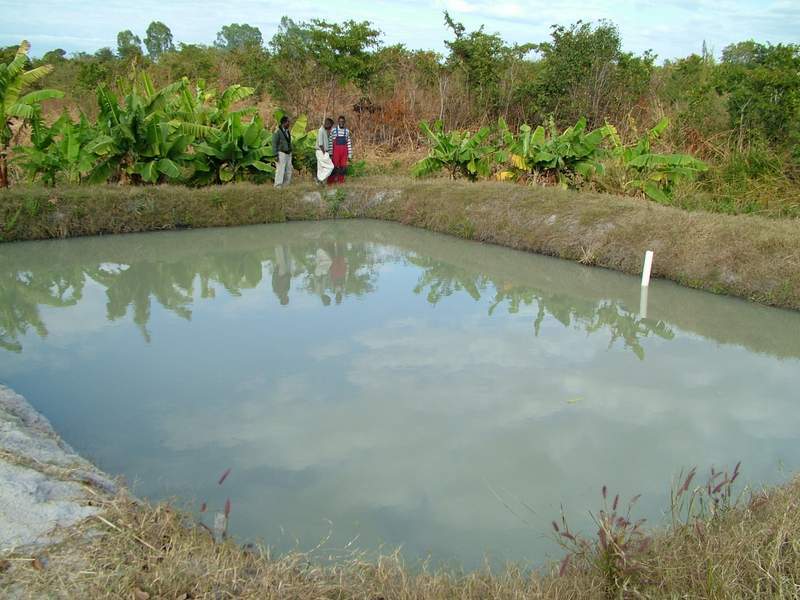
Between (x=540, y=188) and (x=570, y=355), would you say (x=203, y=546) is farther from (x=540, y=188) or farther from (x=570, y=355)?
(x=540, y=188)

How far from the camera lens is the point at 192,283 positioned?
700cm

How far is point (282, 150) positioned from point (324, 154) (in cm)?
58

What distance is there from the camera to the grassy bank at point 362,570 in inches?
89.2

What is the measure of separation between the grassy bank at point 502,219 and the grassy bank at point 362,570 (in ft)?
13.6

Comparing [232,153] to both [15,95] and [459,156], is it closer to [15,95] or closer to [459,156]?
[15,95]

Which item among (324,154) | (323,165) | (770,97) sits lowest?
(323,165)

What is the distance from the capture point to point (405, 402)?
4230 millimetres

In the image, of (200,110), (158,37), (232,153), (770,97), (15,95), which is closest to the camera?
(15,95)

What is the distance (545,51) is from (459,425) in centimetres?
1133

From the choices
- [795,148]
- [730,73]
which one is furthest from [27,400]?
[730,73]

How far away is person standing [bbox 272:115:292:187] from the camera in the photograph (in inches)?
402

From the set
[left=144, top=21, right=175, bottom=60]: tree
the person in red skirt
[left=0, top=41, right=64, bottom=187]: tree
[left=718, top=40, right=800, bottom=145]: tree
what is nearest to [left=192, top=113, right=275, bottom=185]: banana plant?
the person in red skirt

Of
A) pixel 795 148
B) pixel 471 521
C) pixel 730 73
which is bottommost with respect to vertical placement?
pixel 471 521

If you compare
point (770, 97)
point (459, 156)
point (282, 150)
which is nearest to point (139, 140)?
point (282, 150)
